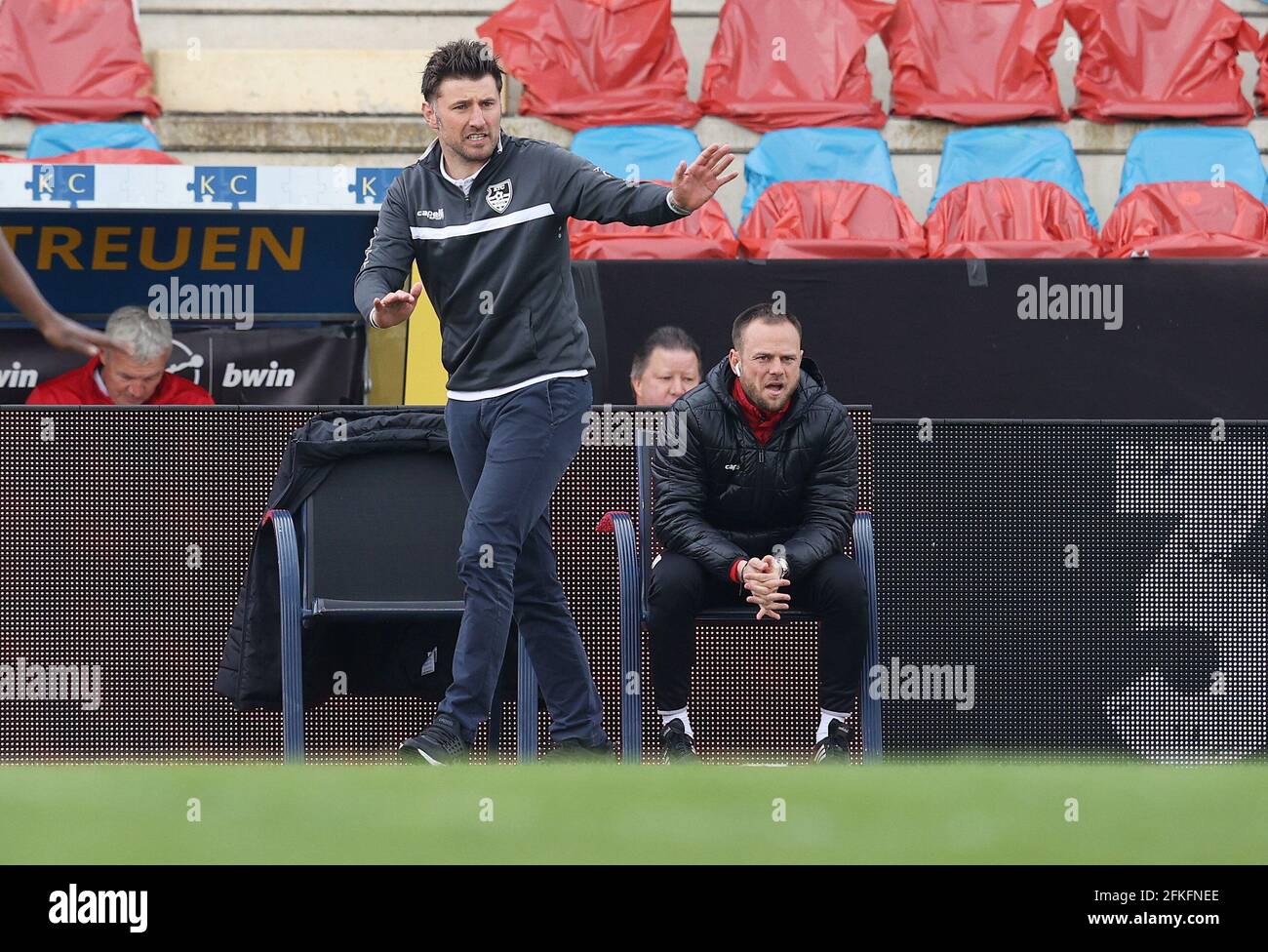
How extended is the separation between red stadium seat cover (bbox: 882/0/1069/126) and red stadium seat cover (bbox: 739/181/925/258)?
127cm

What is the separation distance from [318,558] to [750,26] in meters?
6.47

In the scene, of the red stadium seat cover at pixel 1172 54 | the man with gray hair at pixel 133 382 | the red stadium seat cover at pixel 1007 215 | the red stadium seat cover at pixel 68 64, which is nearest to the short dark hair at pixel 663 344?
the man with gray hair at pixel 133 382

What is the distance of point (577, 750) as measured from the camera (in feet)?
15.5

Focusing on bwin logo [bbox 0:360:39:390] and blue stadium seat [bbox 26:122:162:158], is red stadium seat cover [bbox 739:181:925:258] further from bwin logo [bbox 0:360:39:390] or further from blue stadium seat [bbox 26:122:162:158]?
bwin logo [bbox 0:360:39:390]

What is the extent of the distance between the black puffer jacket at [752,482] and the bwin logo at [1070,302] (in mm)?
2396

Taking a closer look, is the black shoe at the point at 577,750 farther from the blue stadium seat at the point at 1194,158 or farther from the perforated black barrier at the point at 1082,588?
the blue stadium seat at the point at 1194,158

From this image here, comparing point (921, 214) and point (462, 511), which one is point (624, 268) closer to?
point (462, 511)

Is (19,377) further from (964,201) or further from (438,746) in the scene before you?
(964,201)

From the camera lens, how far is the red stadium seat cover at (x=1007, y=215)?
962 centimetres

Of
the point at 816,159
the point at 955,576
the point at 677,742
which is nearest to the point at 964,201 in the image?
the point at 816,159

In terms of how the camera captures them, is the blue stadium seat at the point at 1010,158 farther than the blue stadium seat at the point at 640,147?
Yes

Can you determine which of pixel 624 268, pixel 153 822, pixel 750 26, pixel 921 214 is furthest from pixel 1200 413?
pixel 153 822

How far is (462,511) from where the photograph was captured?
17.0 ft
